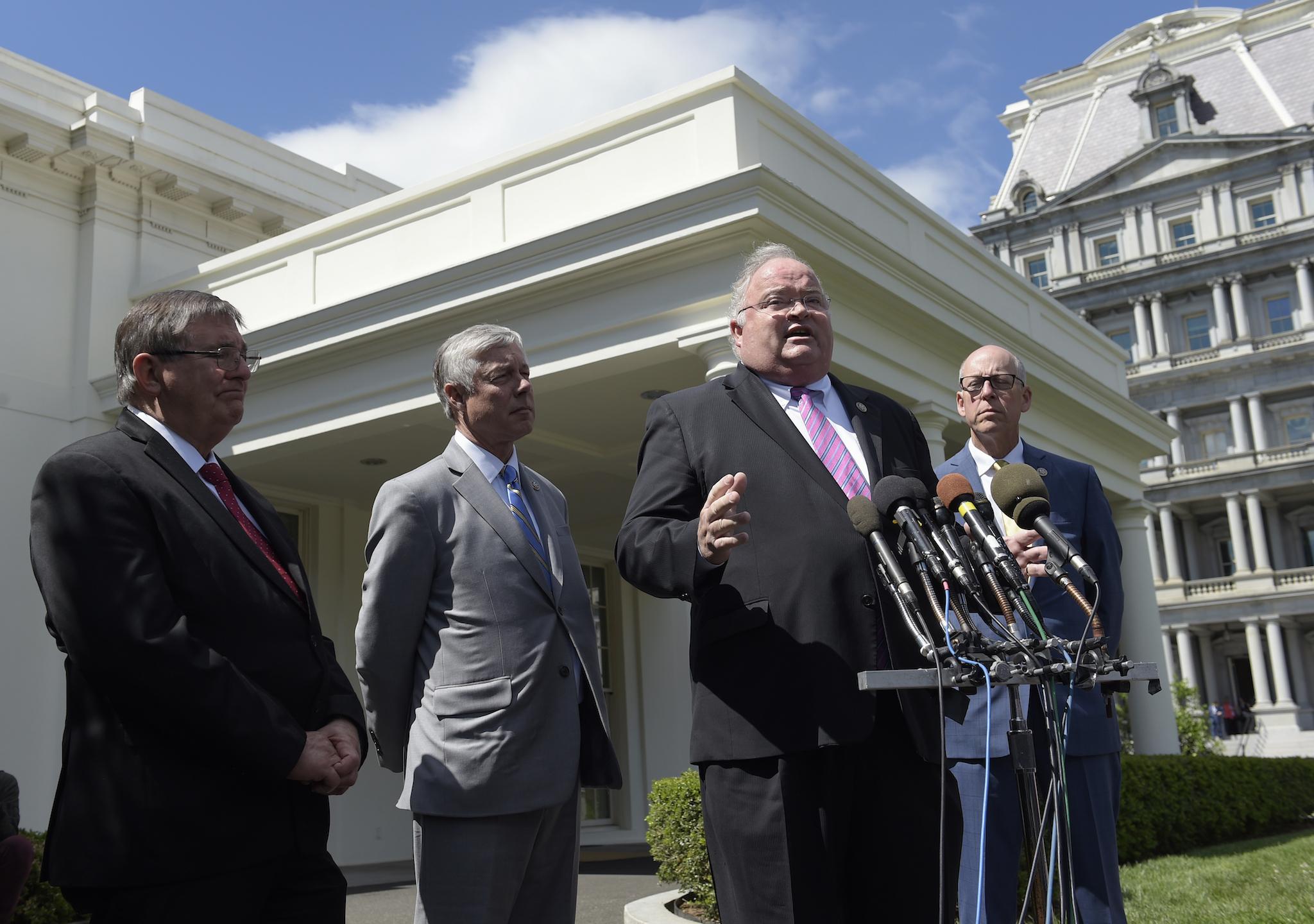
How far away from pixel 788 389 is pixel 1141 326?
51.3 meters

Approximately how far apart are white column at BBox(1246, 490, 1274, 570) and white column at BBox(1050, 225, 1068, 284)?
12.2 meters

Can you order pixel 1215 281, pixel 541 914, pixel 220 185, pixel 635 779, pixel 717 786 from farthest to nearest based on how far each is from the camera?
1. pixel 1215 281
2. pixel 635 779
3. pixel 220 185
4. pixel 541 914
5. pixel 717 786

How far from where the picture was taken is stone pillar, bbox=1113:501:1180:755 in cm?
1520

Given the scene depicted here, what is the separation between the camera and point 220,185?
14.5 m

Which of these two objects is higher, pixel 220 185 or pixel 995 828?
pixel 220 185

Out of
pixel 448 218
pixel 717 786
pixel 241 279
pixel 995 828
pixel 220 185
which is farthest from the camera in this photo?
pixel 220 185

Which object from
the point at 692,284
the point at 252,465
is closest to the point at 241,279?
the point at 252,465

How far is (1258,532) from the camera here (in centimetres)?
4606

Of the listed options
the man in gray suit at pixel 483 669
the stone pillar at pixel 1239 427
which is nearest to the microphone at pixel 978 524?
the man in gray suit at pixel 483 669

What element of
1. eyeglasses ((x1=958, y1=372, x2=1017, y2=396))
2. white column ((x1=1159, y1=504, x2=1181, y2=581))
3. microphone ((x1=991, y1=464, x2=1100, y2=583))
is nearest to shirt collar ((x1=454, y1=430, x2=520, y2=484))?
microphone ((x1=991, y1=464, x2=1100, y2=583))

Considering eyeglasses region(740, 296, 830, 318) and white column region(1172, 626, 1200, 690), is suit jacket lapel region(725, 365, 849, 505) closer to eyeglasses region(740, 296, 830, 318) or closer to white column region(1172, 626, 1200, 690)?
eyeglasses region(740, 296, 830, 318)

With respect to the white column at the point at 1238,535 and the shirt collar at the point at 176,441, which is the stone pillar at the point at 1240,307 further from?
the shirt collar at the point at 176,441

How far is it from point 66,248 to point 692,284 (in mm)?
8095

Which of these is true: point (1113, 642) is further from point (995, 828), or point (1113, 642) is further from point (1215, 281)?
point (1215, 281)
